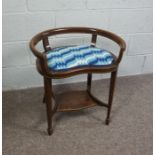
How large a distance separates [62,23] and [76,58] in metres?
0.49

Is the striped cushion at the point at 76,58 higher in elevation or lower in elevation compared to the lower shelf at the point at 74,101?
higher

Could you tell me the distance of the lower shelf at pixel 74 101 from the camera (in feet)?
4.98

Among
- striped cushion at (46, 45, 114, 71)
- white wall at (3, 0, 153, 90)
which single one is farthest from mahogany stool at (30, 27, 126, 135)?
white wall at (3, 0, 153, 90)

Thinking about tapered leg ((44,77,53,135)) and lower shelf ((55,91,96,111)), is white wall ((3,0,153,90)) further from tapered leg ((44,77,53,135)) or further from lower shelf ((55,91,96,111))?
tapered leg ((44,77,53,135))

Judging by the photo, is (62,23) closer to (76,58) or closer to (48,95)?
(76,58)

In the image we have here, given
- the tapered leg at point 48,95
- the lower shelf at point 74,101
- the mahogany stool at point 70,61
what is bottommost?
the lower shelf at point 74,101

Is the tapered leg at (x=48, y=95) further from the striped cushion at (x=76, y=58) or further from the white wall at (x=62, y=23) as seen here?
the white wall at (x=62, y=23)

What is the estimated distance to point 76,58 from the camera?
4.16 ft

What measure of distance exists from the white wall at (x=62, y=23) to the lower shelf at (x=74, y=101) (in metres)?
0.31

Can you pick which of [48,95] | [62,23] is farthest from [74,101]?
[62,23]

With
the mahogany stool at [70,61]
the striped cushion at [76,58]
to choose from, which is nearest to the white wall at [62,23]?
the mahogany stool at [70,61]

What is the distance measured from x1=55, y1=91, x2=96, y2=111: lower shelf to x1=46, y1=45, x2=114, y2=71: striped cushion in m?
0.37

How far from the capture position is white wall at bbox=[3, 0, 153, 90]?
1.57 meters

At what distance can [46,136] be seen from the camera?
1.46 m
